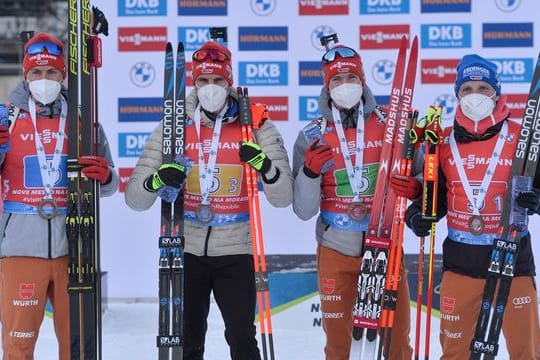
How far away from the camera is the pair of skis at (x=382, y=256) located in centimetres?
308

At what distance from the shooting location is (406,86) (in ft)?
10.9

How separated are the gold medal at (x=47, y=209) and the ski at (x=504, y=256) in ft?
6.58

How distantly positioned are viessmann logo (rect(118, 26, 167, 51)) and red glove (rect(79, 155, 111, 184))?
251 centimetres

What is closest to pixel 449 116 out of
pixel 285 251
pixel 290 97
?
pixel 290 97

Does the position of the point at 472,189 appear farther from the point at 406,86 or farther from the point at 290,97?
the point at 290,97

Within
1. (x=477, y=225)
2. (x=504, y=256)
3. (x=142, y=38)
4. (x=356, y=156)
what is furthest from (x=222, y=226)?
(x=142, y=38)

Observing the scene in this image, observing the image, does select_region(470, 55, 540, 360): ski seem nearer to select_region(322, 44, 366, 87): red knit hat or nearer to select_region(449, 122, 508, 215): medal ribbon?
select_region(449, 122, 508, 215): medal ribbon

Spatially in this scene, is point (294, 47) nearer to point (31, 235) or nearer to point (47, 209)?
point (47, 209)

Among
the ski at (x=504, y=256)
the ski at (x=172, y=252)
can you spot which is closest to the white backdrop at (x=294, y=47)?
the ski at (x=172, y=252)

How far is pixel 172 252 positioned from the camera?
10.2 feet

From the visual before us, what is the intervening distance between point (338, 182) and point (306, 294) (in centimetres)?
228

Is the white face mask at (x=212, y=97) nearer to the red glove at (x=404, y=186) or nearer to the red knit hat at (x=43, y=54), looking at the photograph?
the red knit hat at (x=43, y=54)

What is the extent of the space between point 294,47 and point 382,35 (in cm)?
74

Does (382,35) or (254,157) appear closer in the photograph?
(254,157)
